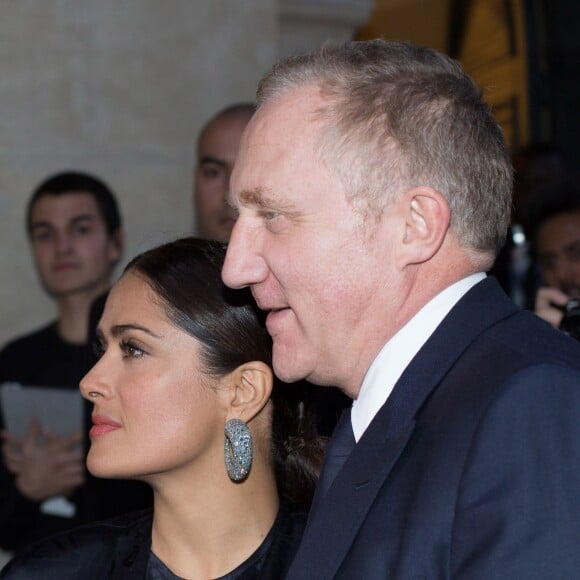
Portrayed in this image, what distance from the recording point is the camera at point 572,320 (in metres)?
2.71

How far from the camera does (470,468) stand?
4.70ft

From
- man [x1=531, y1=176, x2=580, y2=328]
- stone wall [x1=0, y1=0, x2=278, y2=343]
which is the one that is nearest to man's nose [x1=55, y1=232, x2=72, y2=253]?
stone wall [x1=0, y1=0, x2=278, y2=343]

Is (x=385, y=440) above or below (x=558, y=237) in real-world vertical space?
above

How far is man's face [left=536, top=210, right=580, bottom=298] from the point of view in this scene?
371 centimetres

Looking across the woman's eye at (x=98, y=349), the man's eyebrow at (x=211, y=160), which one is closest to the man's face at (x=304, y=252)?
the woman's eye at (x=98, y=349)

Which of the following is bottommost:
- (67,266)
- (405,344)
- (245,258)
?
(67,266)

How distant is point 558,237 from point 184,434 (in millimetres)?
1848

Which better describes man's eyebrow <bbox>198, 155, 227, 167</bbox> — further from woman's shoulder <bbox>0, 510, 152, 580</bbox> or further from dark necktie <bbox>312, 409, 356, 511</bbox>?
dark necktie <bbox>312, 409, 356, 511</bbox>

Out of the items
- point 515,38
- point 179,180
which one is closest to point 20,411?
point 179,180

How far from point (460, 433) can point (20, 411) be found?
→ 2.64 meters

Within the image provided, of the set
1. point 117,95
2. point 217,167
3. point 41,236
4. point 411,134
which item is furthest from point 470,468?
point 117,95

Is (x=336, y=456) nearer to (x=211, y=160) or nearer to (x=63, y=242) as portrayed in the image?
A: (x=211, y=160)

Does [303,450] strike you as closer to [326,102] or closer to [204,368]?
[204,368]

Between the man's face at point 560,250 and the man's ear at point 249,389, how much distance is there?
153 centimetres
